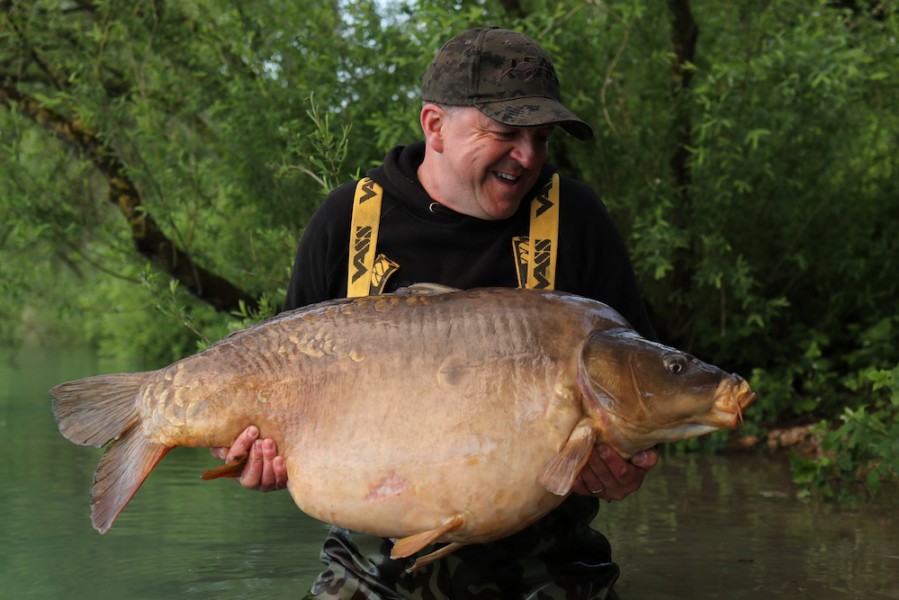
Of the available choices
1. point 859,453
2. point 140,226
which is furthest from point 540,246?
point 140,226

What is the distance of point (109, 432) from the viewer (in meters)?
2.79

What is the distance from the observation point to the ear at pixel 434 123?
3268 millimetres

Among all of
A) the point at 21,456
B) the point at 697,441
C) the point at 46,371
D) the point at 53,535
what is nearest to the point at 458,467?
the point at 53,535

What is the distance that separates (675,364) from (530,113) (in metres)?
0.85

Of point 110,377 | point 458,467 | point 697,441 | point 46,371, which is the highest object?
point 110,377

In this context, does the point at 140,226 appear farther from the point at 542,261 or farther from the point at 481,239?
the point at 542,261

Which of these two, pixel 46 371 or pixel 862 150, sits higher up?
pixel 862 150

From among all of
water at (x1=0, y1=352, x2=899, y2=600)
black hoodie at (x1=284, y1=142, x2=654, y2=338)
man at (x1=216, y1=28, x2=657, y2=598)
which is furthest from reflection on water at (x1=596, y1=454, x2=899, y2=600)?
black hoodie at (x1=284, y1=142, x2=654, y2=338)

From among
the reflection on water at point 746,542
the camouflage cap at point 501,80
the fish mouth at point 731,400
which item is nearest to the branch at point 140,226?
the reflection on water at point 746,542

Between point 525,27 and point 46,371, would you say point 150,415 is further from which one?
point 46,371

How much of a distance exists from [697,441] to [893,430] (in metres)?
2.40

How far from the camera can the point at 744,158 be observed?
7.03 meters

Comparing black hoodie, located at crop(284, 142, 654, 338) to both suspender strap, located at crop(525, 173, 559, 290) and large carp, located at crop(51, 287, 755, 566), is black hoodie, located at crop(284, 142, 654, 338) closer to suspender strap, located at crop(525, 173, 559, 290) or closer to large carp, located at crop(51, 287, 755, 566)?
suspender strap, located at crop(525, 173, 559, 290)

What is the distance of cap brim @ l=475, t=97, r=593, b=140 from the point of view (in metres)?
3.05
